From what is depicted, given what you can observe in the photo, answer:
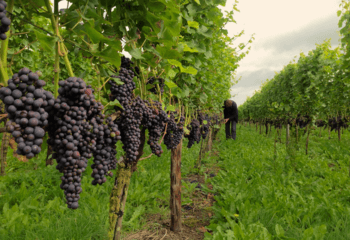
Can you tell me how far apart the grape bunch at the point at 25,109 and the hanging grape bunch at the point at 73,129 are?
11 cm

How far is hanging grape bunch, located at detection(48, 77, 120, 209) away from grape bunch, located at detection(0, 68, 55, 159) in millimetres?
109

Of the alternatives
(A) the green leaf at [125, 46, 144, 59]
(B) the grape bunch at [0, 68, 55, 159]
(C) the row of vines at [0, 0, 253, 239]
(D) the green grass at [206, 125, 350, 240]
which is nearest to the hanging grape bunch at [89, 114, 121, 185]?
(C) the row of vines at [0, 0, 253, 239]

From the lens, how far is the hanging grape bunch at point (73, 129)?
1.04m

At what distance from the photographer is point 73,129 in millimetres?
1059

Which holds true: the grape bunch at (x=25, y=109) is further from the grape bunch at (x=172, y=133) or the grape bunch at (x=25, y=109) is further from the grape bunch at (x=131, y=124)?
the grape bunch at (x=172, y=133)

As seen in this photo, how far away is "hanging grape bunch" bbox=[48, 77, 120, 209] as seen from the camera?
1.04 m

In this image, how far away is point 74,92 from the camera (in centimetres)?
102

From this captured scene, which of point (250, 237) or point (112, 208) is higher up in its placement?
point (112, 208)

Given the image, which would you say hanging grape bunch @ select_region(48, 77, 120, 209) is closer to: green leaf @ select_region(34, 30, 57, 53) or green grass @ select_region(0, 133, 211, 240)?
green leaf @ select_region(34, 30, 57, 53)

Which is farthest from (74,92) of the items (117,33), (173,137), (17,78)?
(173,137)

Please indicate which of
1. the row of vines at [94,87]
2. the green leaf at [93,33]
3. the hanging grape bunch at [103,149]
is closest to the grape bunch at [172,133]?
the row of vines at [94,87]

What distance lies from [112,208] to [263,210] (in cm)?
317

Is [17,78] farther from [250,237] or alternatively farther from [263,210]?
[263,210]

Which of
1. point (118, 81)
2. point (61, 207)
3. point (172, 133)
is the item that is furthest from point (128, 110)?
point (61, 207)
